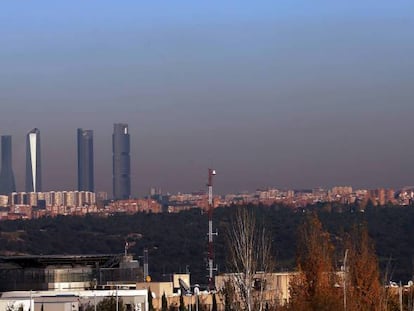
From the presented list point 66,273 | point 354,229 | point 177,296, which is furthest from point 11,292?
point 354,229

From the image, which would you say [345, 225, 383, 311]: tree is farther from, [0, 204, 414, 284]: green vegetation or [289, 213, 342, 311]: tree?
[0, 204, 414, 284]: green vegetation

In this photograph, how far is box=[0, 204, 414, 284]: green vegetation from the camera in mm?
102938

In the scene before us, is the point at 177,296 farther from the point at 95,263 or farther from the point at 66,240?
the point at 66,240

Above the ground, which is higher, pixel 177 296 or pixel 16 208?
pixel 16 208

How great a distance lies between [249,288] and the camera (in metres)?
45.3

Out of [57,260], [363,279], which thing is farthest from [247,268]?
[57,260]

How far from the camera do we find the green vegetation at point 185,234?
338 ft

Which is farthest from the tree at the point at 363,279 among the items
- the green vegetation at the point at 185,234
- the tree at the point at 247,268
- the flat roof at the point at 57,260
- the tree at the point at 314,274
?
the green vegetation at the point at 185,234

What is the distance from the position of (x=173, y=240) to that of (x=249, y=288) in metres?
72.2

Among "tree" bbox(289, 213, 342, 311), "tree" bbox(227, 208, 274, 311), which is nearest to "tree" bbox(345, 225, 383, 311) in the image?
"tree" bbox(289, 213, 342, 311)

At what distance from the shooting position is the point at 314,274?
48906mm

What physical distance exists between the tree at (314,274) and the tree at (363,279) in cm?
63

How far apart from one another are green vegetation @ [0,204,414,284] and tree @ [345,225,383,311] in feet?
137

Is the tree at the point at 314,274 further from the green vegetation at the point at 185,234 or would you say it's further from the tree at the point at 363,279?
the green vegetation at the point at 185,234
